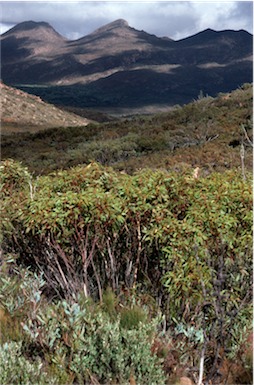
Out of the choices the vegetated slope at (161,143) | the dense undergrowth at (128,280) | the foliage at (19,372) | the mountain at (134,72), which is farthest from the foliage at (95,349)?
the mountain at (134,72)

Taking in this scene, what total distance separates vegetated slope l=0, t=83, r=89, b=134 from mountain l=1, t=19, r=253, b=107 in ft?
188

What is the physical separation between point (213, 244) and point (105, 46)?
658ft

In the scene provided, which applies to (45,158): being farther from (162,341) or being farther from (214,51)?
(214,51)

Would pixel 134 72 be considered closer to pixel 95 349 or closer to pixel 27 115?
pixel 27 115

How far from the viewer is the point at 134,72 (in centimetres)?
15638

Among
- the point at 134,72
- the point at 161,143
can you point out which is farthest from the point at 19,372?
the point at 134,72

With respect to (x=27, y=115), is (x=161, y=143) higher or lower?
lower

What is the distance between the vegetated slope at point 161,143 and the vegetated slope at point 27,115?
Result: 12329 millimetres

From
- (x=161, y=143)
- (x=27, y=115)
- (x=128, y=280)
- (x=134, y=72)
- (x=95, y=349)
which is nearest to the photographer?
(x=95, y=349)

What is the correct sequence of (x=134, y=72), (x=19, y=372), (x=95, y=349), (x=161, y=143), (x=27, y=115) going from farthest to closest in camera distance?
1. (x=134, y=72)
2. (x=27, y=115)
3. (x=161, y=143)
4. (x=95, y=349)
5. (x=19, y=372)

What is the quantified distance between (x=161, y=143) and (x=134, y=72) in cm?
13859

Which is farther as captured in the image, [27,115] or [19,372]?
[27,115]

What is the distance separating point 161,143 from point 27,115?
29.9 metres

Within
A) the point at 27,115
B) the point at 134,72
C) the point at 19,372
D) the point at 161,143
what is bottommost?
the point at 19,372
